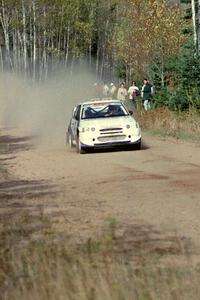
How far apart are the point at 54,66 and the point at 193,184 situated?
5883 cm

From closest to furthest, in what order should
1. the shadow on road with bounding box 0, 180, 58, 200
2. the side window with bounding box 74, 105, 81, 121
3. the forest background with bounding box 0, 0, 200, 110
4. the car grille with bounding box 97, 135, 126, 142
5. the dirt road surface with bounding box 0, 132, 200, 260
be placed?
1. the dirt road surface with bounding box 0, 132, 200, 260
2. the shadow on road with bounding box 0, 180, 58, 200
3. the car grille with bounding box 97, 135, 126, 142
4. the side window with bounding box 74, 105, 81, 121
5. the forest background with bounding box 0, 0, 200, 110

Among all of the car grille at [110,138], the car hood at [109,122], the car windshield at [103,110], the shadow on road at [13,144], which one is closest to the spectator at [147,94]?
the shadow on road at [13,144]

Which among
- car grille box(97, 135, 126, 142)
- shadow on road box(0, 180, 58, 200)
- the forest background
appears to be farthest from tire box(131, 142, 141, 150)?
the forest background

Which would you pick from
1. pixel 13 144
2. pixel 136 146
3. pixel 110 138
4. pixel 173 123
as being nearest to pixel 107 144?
pixel 110 138

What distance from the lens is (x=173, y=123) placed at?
26.0 meters

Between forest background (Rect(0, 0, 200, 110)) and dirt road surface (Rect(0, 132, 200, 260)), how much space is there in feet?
52.2

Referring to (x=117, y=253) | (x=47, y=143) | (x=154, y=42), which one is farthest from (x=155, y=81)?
(x=117, y=253)

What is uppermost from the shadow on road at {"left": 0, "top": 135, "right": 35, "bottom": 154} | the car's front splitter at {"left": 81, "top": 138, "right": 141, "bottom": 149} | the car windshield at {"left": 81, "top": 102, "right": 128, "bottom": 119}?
Answer: the car windshield at {"left": 81, "top": 102, "right": 128, "bottom": 119}

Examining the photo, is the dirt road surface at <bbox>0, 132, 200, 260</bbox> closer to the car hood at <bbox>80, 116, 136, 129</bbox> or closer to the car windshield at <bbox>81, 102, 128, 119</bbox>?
the car hood at <bbox>80, 116, 136, 129</bbox>

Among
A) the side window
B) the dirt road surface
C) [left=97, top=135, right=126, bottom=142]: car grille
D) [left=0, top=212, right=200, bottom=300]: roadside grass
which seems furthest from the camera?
the side window

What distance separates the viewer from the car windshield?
865 inches

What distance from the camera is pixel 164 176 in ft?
47.5

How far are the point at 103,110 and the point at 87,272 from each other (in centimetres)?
1621

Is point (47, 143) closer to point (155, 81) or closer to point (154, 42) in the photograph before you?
point (155, 81)
